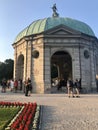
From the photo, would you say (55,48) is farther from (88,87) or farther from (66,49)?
(88,87)

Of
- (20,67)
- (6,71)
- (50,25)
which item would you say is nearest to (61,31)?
(50,25)

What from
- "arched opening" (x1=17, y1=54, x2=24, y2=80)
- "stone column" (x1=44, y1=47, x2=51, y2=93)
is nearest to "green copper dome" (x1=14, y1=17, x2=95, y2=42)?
"arched opening" (x1=17, y1=54, x2=24, y2=80)

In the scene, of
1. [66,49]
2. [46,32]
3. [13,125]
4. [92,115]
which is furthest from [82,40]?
[13,125]

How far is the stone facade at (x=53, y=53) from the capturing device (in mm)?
32281

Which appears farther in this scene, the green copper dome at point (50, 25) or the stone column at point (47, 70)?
the green copper dome at point (50, 25)

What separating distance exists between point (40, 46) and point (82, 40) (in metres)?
6.06

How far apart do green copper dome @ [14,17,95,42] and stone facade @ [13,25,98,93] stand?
4.99 feet

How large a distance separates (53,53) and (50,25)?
4.76 m

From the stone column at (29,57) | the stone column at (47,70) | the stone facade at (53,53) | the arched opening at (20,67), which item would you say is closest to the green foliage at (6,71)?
the arched opening at (20,67)

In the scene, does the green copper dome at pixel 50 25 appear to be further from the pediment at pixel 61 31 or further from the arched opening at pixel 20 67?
the arched opening at pixel 20 67

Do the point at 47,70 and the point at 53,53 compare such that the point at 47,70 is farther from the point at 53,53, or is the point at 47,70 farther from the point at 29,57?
the point at 29,57

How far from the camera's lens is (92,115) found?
12.7 m

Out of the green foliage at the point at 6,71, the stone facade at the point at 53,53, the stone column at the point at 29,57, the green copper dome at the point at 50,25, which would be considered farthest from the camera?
the green foliage at the point at 6,71

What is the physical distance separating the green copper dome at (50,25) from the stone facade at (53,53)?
59.9 inches
